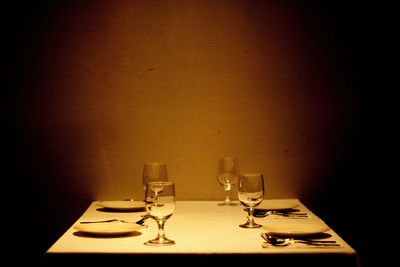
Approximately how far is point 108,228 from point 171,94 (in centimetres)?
107

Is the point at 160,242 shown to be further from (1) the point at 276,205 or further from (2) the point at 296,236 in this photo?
(1) the point at 276,205

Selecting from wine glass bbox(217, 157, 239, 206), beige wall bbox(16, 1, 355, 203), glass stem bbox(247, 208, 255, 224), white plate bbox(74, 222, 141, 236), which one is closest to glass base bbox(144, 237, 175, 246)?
white plate bbox(74, 222, 141, 236)

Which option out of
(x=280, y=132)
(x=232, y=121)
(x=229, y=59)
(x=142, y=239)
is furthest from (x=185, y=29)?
(x=142, y=239)

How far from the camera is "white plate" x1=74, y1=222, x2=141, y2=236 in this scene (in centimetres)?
178

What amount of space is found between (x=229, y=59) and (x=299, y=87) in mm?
379

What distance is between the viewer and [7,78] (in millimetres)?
2801

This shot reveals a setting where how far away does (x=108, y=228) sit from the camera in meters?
1.88

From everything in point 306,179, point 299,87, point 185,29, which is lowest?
point 306,179

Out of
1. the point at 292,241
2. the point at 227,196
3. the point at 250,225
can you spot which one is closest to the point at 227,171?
the point at 227,196

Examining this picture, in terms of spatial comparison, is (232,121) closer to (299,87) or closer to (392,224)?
(299,87)

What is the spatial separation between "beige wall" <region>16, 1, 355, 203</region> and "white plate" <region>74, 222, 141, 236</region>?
890 millimetres

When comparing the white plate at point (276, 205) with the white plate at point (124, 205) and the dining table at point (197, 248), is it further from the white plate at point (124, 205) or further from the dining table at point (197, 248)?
the white plate at point (124, 205)

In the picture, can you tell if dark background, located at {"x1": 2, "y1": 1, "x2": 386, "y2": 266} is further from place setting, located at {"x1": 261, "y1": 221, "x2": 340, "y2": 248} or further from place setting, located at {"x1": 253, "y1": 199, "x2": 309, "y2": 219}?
place setting, located at {"x1": 261, "y1": 221, "x2": 340, "y2": 248}

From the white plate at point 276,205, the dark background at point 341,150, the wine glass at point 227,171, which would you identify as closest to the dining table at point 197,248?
the white plate at point 276,205
